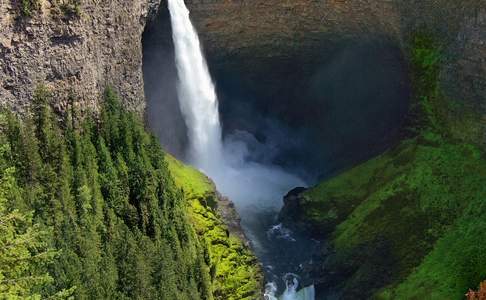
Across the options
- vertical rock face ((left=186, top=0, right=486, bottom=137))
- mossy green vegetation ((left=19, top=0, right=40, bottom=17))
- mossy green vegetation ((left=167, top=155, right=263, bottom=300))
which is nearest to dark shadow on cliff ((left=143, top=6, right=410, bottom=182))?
vertical rock face ((left=186, top=0, right=486, bottom=137))

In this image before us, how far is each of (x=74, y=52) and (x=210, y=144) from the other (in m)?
20.4

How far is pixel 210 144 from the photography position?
5534cm

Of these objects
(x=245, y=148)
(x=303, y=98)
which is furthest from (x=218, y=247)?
(x=303, y=98)

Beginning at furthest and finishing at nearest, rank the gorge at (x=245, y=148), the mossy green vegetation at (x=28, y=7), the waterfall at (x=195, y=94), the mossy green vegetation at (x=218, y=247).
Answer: the waterfall at (x=195, y=94) < the mossy green vegetation at (x=218, y=247) < the gorge at (x=245, y=148) < the mossy green vegetation at (x=28, y=7)

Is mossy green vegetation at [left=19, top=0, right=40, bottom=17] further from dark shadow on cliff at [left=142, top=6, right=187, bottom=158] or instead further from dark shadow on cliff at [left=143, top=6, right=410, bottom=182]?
dark shadow on cliff at [left=142, top=6, right=187, bottom=158]

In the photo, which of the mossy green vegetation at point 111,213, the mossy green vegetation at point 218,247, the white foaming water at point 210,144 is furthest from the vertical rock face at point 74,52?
the white foaming water at point 210,144

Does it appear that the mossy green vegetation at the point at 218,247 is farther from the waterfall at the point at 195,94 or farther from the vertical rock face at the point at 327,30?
the vertical rock face at the point at 327,30

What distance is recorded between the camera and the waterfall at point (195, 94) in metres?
51.4

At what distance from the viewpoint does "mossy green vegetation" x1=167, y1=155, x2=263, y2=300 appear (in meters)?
40.9

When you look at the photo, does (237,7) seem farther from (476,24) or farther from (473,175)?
(473,175)

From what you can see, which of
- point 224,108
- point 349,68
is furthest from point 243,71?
point 349,68

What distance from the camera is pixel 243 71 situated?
5903 cm

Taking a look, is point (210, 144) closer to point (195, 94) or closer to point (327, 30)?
point (195, 94)

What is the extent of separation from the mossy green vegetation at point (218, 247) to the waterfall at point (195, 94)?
24.8 feet
